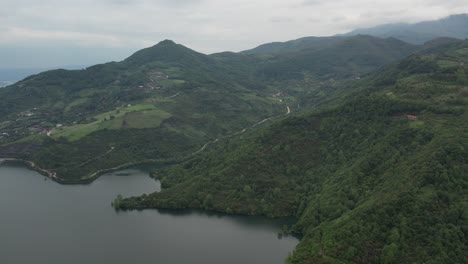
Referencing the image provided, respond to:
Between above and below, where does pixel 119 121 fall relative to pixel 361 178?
above

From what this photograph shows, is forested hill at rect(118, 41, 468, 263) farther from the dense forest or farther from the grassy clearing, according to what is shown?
the grassy clearing

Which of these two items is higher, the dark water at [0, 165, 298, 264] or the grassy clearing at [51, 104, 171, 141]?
the grassy clearing at [51, 104, 171, 141]

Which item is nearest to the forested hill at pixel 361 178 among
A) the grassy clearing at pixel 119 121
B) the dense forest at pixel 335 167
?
the dense forest at pixel 335 167

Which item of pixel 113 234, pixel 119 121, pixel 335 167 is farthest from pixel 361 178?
pixel 119 121

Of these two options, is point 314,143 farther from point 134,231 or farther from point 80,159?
point 80,159

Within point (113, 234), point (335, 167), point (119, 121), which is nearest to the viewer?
point (113, 234)

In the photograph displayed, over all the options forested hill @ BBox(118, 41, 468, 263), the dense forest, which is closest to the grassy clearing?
the dense forest

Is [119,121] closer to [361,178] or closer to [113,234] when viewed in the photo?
[113,234]
